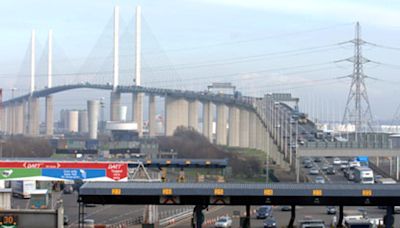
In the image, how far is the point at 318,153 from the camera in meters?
42.2

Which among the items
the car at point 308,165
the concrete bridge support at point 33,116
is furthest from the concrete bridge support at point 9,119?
the car at point 308,165

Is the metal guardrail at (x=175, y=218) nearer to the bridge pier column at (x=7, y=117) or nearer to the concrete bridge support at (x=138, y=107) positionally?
the concrete bridge support at (x=138, y=107)

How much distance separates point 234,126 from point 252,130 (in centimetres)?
612

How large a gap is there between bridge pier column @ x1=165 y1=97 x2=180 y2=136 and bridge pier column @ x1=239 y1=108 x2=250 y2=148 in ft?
27.2

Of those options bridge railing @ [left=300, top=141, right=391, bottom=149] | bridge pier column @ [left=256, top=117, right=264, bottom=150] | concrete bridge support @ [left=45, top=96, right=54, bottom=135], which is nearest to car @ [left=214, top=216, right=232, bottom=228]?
bridge railing @ [left=300, top=141, right=391, bottom=149]

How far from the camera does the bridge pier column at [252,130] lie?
68.9 meters

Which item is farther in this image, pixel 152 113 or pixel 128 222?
pixel 152 113

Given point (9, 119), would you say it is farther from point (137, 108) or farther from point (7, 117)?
point (137, 108)

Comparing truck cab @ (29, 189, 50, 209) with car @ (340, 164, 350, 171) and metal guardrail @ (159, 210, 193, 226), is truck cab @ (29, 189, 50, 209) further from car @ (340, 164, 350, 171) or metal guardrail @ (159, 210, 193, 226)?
car @ (340, 164, 350, 171)

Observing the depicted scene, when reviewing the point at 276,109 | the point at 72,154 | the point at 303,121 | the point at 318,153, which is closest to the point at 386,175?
the point at 318,153

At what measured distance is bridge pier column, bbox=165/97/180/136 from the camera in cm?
8225

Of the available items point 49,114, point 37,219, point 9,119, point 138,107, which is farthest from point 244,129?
point 37,219

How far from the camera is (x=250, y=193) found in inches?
666

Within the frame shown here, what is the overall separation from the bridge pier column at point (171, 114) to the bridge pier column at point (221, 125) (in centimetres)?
426
